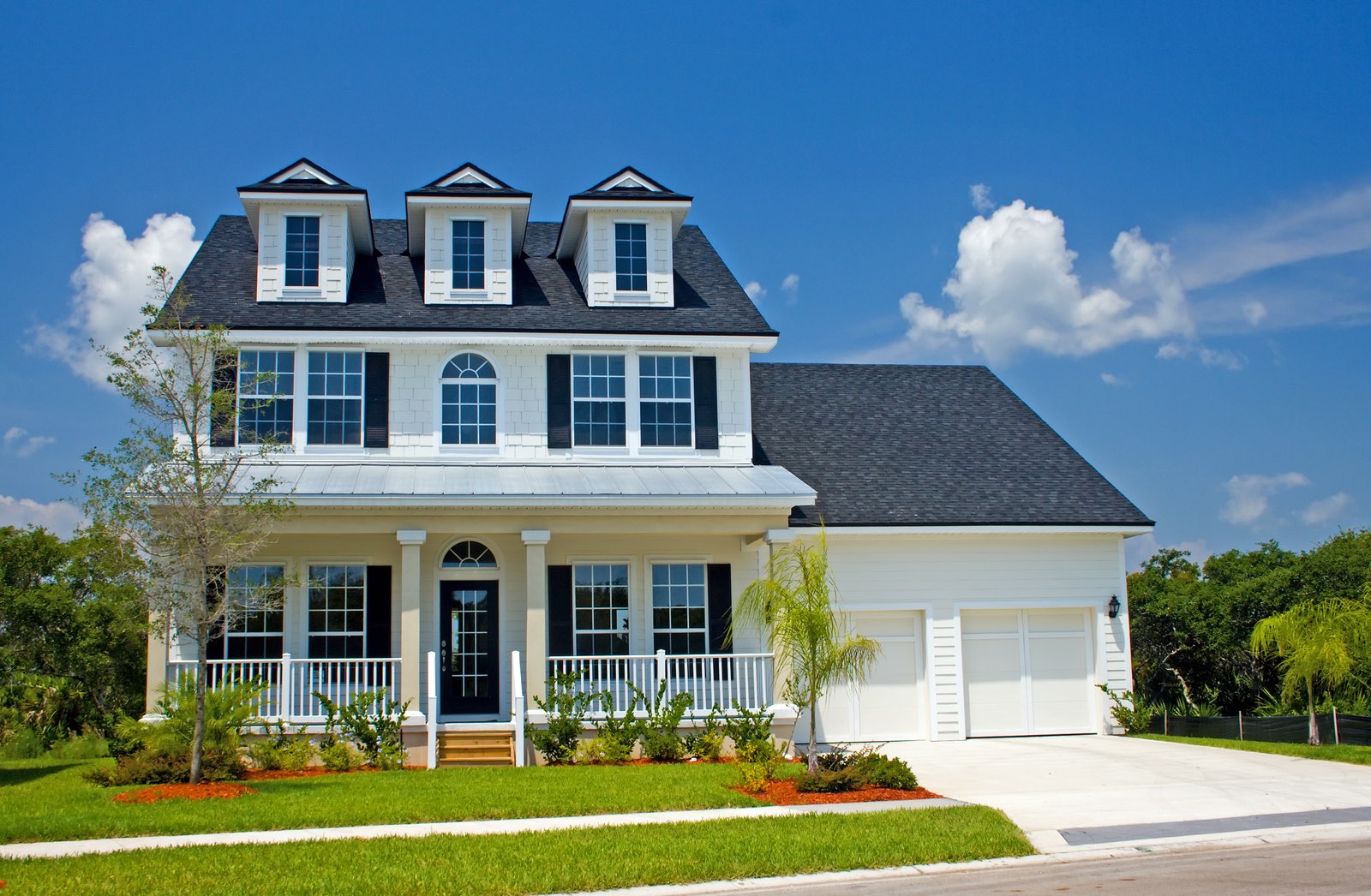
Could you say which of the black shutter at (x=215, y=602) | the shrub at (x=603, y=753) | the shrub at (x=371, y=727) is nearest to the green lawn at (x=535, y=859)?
the black shutter at (x=215, y=602)

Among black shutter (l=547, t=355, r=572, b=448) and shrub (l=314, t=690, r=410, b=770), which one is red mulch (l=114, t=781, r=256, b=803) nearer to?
shrub (l=314, t=690, r=410, b=770)

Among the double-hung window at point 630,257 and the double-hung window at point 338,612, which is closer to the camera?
the double-hung window at point 338,612

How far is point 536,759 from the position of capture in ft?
55.1

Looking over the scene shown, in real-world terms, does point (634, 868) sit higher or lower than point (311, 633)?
lower

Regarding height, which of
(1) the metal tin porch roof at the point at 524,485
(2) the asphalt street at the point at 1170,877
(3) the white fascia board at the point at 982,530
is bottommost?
(2) the asphalt street at the point at 1170,877

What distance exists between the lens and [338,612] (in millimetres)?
18422

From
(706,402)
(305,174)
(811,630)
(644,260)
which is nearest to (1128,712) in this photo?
(706,402)

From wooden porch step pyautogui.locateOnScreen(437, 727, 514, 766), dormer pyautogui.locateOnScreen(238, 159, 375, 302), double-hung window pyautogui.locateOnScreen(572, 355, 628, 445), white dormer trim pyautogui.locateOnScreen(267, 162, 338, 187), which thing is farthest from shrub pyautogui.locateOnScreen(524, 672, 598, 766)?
white dormer trim pyautogui.locateOnScreen(267, 162, 338, 187)

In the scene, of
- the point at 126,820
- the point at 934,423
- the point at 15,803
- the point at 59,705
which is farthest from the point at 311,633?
the point at 934,423

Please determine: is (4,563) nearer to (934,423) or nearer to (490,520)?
(490,520)

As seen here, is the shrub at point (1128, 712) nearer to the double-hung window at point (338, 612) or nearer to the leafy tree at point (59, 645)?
the double-hung window at point (338, 612)

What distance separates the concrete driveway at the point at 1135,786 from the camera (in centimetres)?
1173

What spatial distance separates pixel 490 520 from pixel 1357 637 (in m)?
12.8

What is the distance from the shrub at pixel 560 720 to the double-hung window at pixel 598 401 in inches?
166
